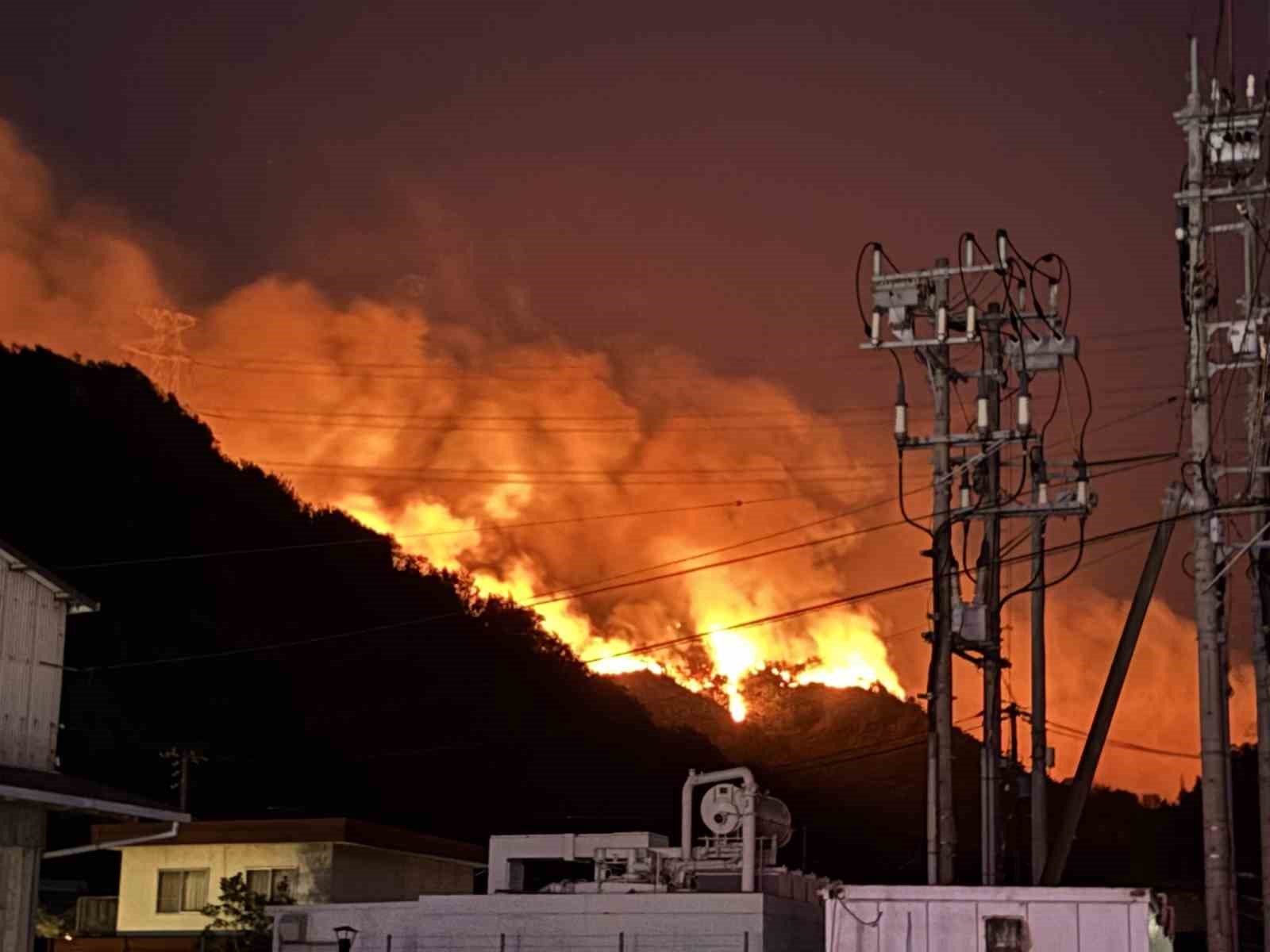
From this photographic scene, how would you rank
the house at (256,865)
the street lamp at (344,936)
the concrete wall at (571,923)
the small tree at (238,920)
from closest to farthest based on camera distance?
the concrete wall at (571,923)
the street lamp at (344,936)
the small tree at (238,920)
the house at (256,865)

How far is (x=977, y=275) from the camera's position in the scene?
1328 inches

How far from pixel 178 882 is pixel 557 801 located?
50.1m

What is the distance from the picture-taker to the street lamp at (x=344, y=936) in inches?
1342

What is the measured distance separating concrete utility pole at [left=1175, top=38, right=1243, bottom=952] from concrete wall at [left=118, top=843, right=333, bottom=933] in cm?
2420

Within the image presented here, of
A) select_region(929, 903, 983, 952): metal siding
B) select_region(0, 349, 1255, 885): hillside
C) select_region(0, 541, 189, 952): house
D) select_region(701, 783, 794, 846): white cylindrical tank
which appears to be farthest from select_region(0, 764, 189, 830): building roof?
select_region(0, 349, 1255, 885): hillside

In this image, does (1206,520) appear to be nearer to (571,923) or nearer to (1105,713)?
(1105,713)

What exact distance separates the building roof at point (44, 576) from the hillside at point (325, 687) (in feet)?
170

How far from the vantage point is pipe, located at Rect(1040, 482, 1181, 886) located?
101ft

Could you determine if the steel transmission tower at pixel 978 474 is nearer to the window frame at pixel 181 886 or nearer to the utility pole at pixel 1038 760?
the utility pole at pixel 1038 760

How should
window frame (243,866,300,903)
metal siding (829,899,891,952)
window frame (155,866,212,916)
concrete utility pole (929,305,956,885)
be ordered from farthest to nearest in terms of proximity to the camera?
window frame (155,866,212,916) < window frame (243,866,300,903) < concrete utility pole (929,305,956,885) < metal siding (829,899,891,952)

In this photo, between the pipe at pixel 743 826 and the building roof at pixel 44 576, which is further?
the pipe at pixel 743 826

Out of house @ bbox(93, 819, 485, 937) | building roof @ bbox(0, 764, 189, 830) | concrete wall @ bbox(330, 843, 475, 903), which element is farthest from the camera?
concrete wall @ bbox(330, 843, 475, 903)

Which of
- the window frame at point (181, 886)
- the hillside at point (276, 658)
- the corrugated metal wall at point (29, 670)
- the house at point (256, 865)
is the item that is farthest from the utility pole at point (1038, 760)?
the hillside at point (276, 658)

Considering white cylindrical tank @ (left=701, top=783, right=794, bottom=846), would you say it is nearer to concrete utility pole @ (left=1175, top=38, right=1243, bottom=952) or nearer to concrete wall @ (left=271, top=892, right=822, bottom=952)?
concrete wall @ (left=271, top=892, right=822, bottom=952)
